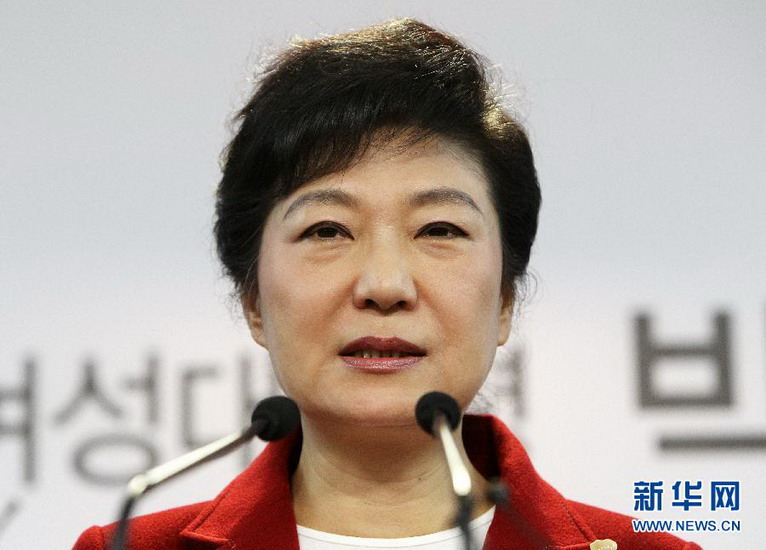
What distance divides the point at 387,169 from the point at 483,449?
48cm

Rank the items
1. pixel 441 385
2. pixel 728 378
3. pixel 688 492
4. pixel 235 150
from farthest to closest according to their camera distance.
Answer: pixel 728 378 → pixel 688 492 → pixel 235 150 → pixel 441 385

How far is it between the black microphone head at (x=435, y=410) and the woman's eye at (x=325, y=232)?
0.34m

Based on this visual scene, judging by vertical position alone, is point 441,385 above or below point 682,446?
above

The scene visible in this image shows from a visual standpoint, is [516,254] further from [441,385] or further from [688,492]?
[688,492]

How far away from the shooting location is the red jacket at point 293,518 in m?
1.36

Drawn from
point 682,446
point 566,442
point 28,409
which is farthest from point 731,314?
point 28,409

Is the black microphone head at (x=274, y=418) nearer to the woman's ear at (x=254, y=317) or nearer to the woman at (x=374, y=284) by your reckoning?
the woman at (x=374, y=284)

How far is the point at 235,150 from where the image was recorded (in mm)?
1476

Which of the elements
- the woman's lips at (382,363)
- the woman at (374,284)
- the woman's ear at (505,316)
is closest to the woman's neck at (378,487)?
the woman at (374,284)

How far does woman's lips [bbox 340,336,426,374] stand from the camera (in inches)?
49.4

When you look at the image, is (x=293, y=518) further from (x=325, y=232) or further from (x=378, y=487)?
(x=325, y=232)

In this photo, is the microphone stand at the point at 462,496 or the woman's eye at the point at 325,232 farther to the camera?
the woman's eye at the point at 325,232

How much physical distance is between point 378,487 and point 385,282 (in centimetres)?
30

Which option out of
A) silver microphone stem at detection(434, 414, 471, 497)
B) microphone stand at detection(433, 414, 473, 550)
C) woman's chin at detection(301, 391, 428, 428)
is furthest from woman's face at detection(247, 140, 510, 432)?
microphone stand at detection(433, 414, 473, 550)
